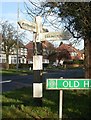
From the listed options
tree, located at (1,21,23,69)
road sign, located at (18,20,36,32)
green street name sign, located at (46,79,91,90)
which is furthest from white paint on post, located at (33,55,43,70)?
tree, located at (1,21,23,69)

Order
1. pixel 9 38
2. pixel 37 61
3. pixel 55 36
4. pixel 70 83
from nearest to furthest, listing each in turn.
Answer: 1. pixel 70 83
2. pixel 55 36
3. pixel 37 61
4. pixel 9 38

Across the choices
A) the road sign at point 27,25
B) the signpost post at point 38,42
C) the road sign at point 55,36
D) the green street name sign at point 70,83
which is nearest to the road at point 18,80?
the signpost post at point 38,42

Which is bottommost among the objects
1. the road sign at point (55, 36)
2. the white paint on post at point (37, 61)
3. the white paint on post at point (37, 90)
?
the white paint on post at point (37, 90)

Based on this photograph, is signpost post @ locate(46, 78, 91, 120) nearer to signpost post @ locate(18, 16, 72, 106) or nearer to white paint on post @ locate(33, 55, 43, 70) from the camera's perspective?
signpost post @ locate(18, 16, 72, 106)

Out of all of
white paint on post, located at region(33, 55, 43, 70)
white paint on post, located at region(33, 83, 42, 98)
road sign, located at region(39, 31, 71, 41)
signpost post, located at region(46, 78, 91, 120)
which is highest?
road sign, located at region(39, 31, 71, 41)

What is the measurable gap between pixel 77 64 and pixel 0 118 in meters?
67.6

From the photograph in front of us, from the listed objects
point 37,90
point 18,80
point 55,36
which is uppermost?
point 55,36

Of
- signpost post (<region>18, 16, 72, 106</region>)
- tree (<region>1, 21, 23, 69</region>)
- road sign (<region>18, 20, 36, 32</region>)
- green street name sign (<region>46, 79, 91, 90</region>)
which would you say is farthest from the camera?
tree (<region>1, 21, 23, 69</region>)

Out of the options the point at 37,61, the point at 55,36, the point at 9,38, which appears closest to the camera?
the point at 55,36

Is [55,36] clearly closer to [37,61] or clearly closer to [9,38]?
[37,61]

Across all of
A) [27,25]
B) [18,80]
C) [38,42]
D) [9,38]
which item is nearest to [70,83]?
[27,25]

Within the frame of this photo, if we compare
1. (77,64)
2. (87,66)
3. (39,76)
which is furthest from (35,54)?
(77,64)

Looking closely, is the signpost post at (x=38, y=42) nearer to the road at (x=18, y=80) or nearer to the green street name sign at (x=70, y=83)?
the green street name sign at (x=70, y=83)

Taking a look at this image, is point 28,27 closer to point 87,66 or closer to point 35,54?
point 35,54
